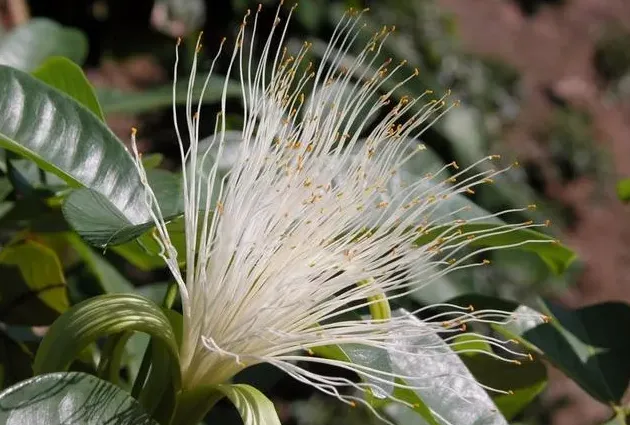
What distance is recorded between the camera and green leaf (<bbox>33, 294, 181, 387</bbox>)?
71cm

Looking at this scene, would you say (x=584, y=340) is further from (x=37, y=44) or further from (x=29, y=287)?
(x=37, y=44)

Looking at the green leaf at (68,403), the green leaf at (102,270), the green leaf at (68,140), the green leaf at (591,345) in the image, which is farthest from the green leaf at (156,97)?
the green leaf at (68,403)

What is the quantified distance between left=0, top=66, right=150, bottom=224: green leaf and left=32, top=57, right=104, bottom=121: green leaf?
94 mm

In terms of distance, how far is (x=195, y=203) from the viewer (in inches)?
32.3

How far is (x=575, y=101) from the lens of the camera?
230 inches

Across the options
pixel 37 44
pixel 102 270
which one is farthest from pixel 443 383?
pixel 37 44

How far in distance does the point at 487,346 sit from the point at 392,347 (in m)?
0.16

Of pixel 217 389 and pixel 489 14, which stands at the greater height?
pixel 217 389

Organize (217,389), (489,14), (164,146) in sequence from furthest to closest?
1. (489,14)
2. (164,146)
3. (217,389)

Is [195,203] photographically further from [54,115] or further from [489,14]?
[489,14]

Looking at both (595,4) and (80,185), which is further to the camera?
(595,4)

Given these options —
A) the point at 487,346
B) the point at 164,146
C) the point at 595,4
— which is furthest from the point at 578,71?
the point at 487,346

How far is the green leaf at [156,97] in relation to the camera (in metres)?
1.21

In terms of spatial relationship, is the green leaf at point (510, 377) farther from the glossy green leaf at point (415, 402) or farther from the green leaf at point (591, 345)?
the glossy green leaf at point (415, 402)
